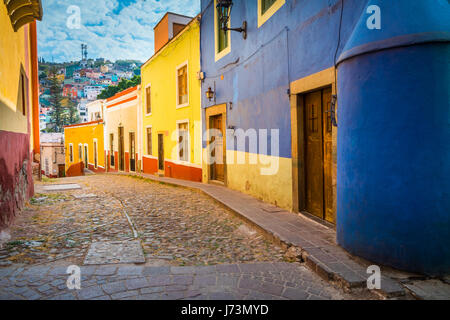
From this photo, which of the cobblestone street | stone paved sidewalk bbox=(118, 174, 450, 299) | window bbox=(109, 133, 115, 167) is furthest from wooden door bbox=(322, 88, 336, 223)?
window bbox=(109, 133, 115, 167)

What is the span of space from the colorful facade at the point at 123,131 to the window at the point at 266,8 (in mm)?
12527

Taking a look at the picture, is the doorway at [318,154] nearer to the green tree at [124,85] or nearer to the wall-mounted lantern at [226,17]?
the wall-mounted lantern at [226,17]

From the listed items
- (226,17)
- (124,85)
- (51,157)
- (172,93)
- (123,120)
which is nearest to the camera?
(226,17)

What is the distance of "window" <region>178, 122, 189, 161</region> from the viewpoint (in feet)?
43.9

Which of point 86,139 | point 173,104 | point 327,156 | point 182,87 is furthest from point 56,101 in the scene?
point 327,156

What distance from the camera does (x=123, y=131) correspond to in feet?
70.9

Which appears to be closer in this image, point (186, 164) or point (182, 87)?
point (186, 164)

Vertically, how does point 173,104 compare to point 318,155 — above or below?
above

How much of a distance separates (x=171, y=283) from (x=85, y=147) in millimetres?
30025

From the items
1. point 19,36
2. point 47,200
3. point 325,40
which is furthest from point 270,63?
point 47,200

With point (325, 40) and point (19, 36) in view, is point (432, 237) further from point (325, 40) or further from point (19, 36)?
point (19, 36)

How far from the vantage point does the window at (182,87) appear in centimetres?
1334

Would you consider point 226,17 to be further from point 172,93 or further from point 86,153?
point 86,153

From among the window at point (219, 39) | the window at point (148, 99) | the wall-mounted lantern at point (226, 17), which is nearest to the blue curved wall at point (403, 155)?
the wall-mounted lantern at point (226, 17)
